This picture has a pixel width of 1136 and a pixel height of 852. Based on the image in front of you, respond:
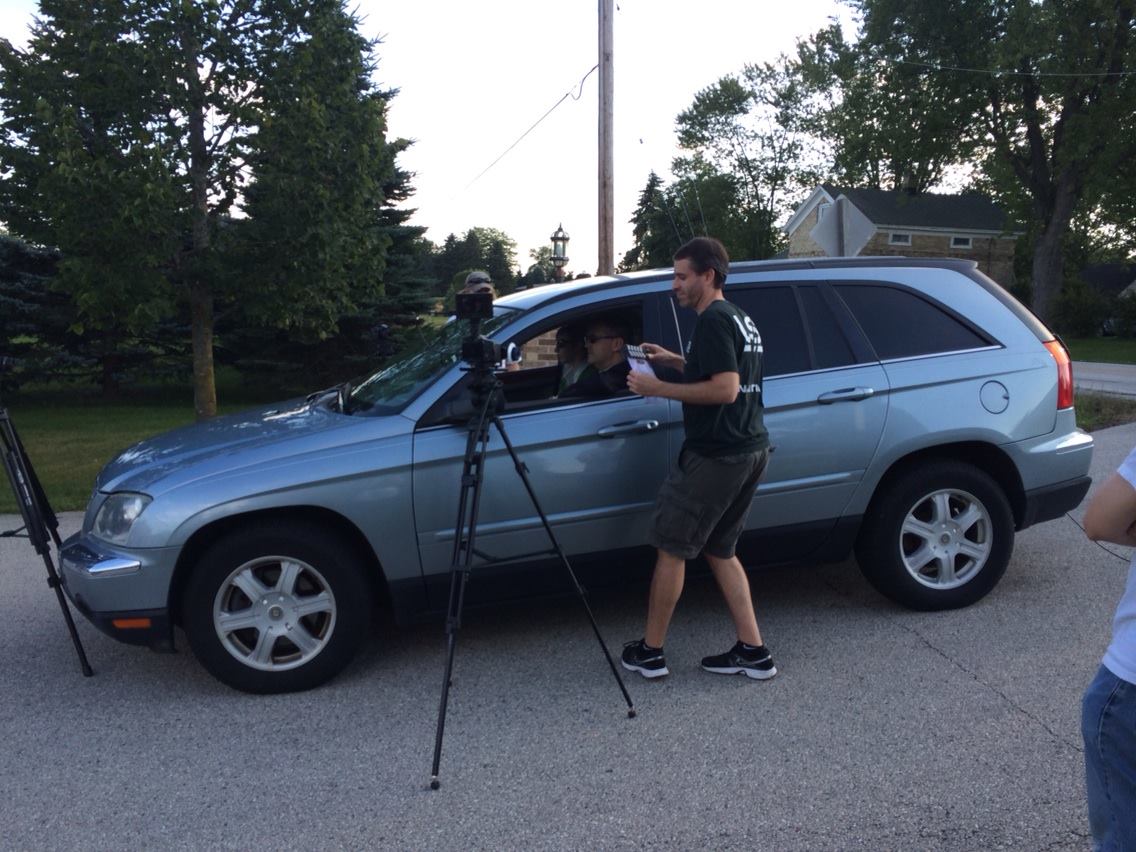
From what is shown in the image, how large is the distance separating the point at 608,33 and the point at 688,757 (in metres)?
11.8

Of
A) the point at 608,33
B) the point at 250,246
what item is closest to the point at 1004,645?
the point at 250,246

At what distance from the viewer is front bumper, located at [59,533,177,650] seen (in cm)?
398

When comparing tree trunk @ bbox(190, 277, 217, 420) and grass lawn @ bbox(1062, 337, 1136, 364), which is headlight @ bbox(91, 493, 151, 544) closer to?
tree trunk @ bbox(190, 277, 217, 420)

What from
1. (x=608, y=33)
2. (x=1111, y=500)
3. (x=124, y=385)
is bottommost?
(x=124, y=385)

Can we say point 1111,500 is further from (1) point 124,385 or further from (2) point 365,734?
(1) point 124,385

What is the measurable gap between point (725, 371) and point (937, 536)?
5.76 ft

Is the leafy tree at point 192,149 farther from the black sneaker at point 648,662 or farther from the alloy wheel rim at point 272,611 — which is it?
the black sneaker at point 648,662

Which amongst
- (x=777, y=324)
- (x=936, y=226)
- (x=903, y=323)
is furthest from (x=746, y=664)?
(x=936, y=226)

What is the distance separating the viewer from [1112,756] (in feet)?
5.84

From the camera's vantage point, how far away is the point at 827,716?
12.6ft

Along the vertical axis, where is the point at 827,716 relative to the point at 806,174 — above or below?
below

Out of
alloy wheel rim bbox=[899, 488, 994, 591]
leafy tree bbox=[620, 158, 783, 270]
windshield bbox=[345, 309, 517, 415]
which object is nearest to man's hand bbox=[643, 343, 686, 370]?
windshield bbox=[345, 309, 517, 415]

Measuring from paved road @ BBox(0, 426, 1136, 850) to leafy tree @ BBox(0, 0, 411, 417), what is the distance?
655 cm

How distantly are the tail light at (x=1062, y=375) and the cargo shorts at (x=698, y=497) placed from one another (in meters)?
1.98
